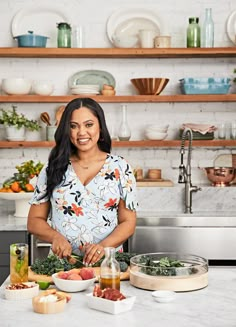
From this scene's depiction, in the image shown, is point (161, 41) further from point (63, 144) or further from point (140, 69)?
point (63, 144)

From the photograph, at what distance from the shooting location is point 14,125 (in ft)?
16.6

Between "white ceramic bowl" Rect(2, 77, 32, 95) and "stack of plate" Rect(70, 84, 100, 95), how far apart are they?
37 cm

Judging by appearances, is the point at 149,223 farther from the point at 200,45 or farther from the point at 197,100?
the point at 200,45

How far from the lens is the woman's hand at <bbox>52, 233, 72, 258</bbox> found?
9.24ft

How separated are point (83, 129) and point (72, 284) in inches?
35.0

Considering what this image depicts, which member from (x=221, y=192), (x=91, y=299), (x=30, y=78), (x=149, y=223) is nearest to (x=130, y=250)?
(x=149, y=223)

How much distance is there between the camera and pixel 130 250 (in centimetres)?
451

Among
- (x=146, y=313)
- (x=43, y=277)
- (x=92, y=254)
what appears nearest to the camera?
(x=146, y=313)

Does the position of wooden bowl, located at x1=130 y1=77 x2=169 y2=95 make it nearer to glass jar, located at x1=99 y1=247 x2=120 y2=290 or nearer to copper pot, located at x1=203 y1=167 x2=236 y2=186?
copper pot, located at x1=203 y1=167 x2=236 y2=186

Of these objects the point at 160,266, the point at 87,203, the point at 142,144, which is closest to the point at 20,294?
the point at 160,266

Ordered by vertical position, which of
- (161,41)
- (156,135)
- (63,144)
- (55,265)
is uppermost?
(161,41)

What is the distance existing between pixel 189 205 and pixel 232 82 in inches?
45.7

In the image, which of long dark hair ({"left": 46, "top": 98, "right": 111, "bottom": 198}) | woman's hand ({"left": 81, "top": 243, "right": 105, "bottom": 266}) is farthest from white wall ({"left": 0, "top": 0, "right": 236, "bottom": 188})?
woman's hand ({"left": 81, "top": 243, "right": 105, "bottom": 266})

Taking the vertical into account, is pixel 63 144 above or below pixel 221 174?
above
